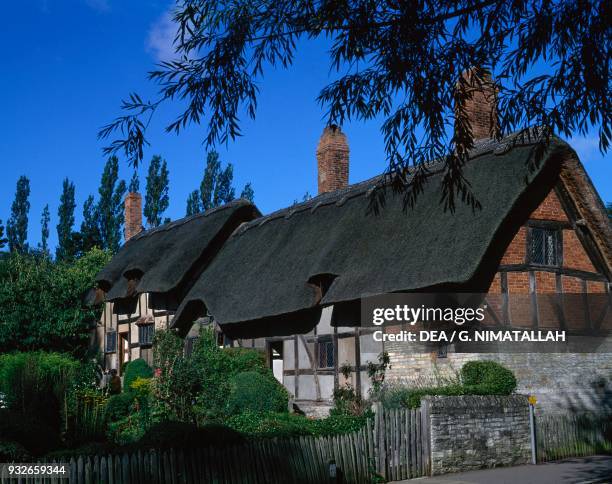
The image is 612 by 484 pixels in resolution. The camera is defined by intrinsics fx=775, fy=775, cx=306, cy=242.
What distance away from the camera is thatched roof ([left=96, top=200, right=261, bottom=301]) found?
25.1 m

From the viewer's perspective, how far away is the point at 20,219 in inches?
2050

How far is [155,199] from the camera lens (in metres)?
49.8

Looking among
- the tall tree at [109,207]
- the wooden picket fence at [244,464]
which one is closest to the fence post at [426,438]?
the wooden picket fence at [244,464]

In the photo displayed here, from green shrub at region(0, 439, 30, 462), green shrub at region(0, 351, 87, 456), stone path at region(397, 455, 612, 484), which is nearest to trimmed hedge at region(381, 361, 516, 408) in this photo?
stone path at region(397, 455, 612, 484)

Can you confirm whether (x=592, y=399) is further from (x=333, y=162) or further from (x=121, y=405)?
(x=121, y=405)

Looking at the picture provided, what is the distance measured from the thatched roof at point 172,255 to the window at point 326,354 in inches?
262

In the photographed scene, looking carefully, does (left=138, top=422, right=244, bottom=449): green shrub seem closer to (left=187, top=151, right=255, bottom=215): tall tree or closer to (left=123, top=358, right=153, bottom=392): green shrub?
(left=123, top=358, right=153, bottom=392): green shrub

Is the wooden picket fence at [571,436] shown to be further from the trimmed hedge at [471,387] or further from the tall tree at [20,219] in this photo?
the tall tree at [20,219]

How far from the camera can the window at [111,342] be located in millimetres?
29438

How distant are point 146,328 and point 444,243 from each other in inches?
568

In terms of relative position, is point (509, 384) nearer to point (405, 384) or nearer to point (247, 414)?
point (405, 384)

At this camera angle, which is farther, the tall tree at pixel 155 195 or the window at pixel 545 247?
the tall tree at pixel 155 195

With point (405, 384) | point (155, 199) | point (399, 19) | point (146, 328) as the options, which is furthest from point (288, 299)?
point (155, 199)

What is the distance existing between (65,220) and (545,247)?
127 feet
